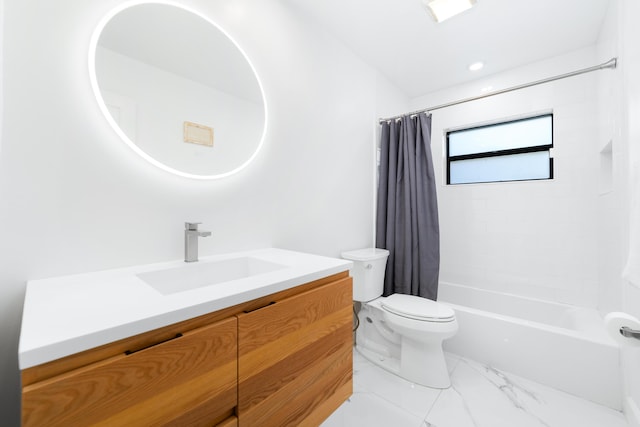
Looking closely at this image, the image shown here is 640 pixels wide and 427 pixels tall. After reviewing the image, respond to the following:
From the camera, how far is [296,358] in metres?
0.82

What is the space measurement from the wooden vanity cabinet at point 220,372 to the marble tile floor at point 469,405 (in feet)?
1.62

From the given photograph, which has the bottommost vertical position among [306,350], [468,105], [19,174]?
A: [306,350]

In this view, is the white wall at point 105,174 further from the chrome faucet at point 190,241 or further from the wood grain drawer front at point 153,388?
the wood grain drawer front at point 153,388

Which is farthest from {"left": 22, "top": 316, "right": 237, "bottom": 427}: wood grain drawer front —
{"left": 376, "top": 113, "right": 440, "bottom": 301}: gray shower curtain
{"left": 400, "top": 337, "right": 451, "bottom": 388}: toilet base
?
{"left": 376, "top": 113, "right": 440, "bottom": 301}: gray shower curtain

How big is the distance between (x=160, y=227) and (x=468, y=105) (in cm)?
271

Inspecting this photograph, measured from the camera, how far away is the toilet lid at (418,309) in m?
1.55

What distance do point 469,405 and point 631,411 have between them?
70 centimetres

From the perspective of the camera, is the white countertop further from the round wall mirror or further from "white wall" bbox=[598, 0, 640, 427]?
"white wall" bbox=[598, 0, 640, 427]

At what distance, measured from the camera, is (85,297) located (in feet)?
2.17

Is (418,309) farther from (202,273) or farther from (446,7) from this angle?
(446,7)

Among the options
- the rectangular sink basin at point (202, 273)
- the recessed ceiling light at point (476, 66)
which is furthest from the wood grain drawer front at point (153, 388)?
the recessed ceiling light at point (476, 66)

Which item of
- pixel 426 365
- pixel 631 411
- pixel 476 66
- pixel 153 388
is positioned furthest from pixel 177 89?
pixel 631 411

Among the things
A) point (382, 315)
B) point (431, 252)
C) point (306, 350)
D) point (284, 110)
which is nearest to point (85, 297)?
point (306, 350)

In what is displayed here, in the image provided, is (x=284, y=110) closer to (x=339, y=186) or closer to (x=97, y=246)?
(x=339, y=186)
